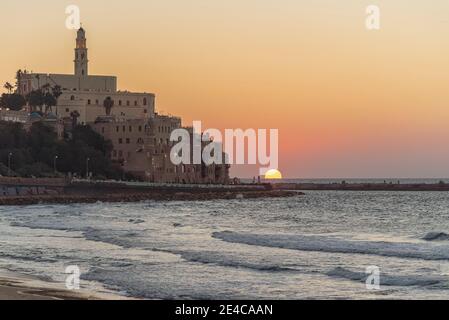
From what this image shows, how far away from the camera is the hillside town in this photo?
135500 millimetres

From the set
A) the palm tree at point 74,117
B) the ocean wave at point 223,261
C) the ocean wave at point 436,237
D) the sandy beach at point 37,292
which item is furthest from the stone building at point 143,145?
the sandy beach at point 37,292

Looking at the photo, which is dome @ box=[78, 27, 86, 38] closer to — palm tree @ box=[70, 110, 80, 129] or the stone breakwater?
palm tree @ box=[70, 110, 80, 129]

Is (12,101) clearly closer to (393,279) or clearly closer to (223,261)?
(223,261)

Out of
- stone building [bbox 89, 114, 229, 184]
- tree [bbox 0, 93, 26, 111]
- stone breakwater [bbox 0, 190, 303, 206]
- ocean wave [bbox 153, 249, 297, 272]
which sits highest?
tree [bbox 0, 93, 26, 111]

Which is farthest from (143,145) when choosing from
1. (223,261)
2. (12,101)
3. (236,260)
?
(223,261)

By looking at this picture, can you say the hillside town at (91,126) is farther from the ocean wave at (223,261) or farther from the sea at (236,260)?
the ocean wave at (223,261)

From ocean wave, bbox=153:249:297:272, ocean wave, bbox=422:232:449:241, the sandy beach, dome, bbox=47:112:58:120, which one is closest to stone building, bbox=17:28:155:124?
dome, bbox=47:112:58:120

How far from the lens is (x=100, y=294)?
940 inches

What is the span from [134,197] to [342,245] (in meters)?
76.7

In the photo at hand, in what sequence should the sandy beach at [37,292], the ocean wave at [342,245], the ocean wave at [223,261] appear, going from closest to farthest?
the sandy beach at [37,292], the ocean wave at [223,261], the ocean wave at [342,245]

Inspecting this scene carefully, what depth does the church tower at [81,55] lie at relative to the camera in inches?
6526

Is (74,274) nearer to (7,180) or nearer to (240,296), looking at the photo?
(240,296)

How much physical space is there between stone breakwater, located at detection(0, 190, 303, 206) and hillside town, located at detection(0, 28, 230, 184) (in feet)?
43.7
